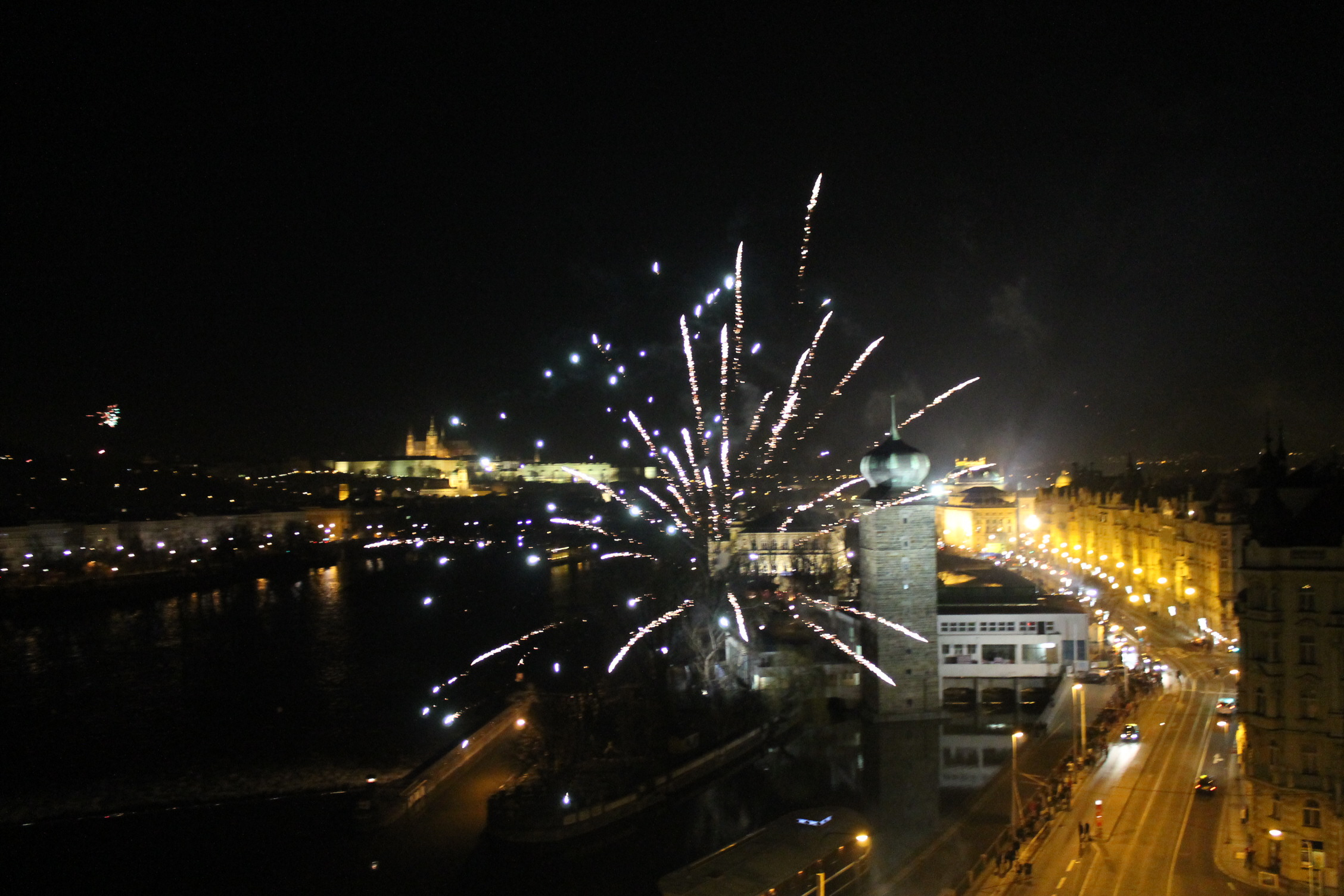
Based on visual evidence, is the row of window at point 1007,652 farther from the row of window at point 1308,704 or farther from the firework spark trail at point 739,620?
the row of window at point 1308,704

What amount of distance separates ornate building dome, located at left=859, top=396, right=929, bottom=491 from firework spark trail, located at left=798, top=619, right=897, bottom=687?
1.97m

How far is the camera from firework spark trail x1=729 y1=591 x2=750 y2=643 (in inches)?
407

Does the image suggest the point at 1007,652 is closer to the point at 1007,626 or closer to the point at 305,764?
the point at 1007,626

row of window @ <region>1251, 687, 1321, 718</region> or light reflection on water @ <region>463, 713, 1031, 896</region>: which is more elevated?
row of window @ <region>1251, 687, 1321, 718</region>

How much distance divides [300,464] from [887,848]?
5017cm

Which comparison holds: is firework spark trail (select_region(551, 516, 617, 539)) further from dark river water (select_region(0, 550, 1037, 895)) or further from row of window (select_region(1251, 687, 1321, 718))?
row of window (select_region(1251, 687, 1321, 718))

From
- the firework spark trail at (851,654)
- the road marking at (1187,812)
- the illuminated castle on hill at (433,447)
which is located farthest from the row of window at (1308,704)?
the illuminated castle on hill at (433,447)

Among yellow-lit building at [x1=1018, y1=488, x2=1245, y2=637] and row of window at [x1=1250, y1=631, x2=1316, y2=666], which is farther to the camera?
yellow-lit building at [x1=1018, y1=488, x2=1245, y2=637]

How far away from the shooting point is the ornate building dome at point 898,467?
37.6ft

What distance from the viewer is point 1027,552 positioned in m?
27.1

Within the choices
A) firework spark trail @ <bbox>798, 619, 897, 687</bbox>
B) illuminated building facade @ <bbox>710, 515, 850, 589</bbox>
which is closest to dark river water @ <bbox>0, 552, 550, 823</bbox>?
illuminated building facade @ <bbox>710, 515, 850, 589</bbox>

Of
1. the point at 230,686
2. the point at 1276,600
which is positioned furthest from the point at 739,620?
the point at 230,686

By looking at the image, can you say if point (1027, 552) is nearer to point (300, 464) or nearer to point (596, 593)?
point (596, 593)

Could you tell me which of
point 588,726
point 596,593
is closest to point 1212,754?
point 588,726
